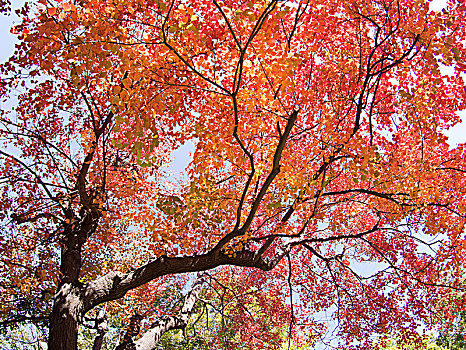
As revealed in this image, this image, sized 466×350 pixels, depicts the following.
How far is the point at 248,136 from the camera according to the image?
17.0 feet

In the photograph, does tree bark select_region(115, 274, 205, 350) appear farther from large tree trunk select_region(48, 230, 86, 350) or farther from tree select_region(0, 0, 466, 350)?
large tree trunk select_region(48, 230, 86, 350)

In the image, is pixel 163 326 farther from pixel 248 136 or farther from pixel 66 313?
pixel 248 136

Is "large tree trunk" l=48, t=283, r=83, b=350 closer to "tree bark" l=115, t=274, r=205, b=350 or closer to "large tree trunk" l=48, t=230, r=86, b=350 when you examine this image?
"large tree trunk" l=48, t=230, r=86, b=350

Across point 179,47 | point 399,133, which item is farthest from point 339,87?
point 179,47

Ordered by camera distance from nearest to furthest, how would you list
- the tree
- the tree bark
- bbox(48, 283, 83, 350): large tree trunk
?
the tree → bbox(48, 283, 83, 350): large tree trunk → the tree bark

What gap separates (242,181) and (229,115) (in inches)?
177

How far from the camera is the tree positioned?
11.5 ft

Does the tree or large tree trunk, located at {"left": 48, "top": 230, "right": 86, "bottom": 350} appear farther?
large tree trunk, located at {"left": 48, "top": 230, "right": 86, "bottom": 350}

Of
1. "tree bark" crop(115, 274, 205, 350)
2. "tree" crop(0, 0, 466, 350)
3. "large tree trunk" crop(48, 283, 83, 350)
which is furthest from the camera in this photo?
"tree bark" crop(115, 274, 205, 350)

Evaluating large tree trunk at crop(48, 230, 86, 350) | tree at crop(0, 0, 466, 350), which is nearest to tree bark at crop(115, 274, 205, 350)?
tree at crop(0, 0, 466, 350)

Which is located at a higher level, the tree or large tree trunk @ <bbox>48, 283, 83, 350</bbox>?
the tree

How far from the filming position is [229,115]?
5.00m

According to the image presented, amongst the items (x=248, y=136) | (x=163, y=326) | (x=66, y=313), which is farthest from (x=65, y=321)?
(x=248, y=136)

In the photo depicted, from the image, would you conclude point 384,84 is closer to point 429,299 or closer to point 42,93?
point 429,299
